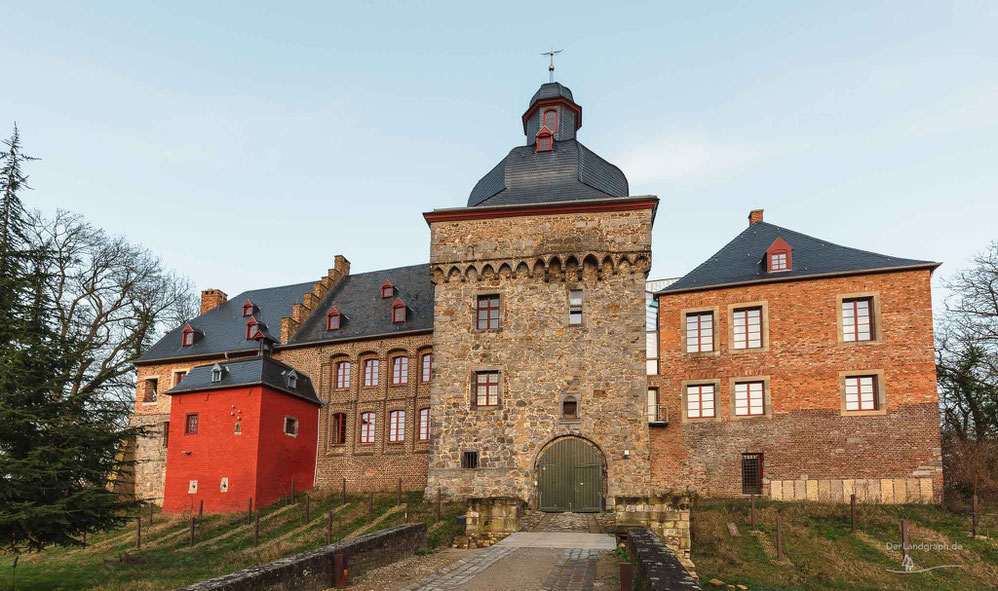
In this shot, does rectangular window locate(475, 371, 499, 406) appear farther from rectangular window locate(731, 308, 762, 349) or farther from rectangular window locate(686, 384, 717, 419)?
rectangular window locate(731, 308, 762, 349)

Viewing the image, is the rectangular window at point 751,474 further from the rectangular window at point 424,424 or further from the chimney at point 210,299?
the chimney at point 210,299

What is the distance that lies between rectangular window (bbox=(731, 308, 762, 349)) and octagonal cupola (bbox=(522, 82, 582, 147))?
354 inches

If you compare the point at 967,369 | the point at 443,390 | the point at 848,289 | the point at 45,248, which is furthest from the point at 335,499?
the point at 967,369

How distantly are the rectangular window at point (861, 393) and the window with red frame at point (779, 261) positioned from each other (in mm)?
4364

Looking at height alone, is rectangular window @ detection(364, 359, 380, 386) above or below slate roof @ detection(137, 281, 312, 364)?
below

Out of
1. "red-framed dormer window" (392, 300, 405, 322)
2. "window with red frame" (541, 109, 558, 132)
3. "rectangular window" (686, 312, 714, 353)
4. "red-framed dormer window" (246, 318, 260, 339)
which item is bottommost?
"rectangular window" (686, 312, 714, 353)

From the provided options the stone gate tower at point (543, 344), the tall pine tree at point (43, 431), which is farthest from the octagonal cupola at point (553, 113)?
the tall pine tree at point (43, 431)

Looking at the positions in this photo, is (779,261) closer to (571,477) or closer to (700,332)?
(700,332)

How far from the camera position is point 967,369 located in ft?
97.5

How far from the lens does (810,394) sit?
25562 mm

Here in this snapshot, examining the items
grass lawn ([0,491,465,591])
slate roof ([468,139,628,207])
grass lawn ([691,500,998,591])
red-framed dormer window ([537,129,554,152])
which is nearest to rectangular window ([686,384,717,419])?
grass lawn ([691,500,998,591])

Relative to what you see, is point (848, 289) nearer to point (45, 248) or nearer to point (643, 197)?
point (643, 197)

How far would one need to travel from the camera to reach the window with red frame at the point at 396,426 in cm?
3111

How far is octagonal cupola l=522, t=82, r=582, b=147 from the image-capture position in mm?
29047
